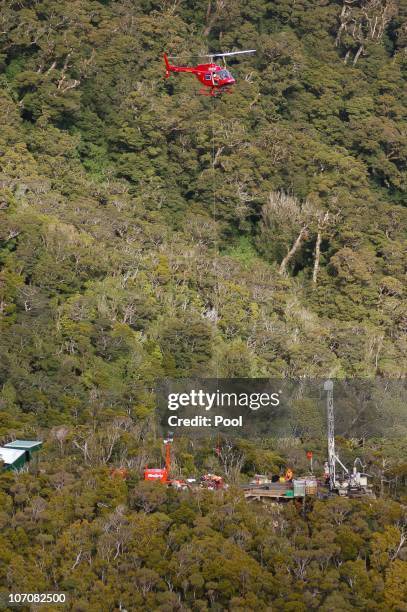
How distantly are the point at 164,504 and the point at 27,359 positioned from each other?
10246 millimetres

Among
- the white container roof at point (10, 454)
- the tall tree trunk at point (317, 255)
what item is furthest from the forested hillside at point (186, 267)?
the white container roof at point (10, 454)

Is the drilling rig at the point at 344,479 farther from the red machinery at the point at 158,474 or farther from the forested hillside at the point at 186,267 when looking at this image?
the red machinery at the point at 158,474

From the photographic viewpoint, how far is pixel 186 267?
80.8 m

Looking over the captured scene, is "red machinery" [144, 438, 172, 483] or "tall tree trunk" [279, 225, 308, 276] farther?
"tall tree trunk" [279, 225, 308, 276]

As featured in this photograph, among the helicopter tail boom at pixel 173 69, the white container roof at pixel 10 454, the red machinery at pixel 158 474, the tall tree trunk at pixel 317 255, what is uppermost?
the helicopter tail boom at pixel 173 69

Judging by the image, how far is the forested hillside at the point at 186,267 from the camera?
2425 inches

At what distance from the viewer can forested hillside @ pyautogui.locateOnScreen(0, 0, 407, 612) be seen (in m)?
61.6

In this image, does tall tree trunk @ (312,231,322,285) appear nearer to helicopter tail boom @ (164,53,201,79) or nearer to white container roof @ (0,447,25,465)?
helicopter tail boom @ (164,53,201,79)

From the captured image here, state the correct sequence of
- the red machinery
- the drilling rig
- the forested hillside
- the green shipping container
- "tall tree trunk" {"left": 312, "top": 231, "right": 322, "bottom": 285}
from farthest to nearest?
"tall tree trunk" {"left": 312, "top": 231, "right": 322, "bottom": 285} → the drilling rig → the red machinery → the green shipping container → the forested hillside

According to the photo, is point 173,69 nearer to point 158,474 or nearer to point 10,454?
point 158,474

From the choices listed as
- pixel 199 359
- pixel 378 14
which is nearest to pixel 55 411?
pixel 199 359

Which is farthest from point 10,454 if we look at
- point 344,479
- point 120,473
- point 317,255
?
point 317,255

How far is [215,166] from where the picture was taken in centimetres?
8956

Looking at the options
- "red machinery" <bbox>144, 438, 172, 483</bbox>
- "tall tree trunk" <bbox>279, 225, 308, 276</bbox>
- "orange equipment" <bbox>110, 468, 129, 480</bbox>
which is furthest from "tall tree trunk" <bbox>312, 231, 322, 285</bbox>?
"orange equipment" <bbox>110, 468, 129, 480</bbox>
